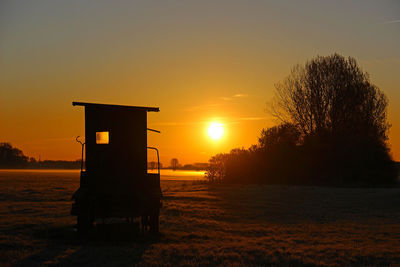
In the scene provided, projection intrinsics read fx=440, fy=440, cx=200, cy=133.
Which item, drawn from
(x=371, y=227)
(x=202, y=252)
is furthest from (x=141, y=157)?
(x=371, y=227)

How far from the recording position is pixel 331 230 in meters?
17.6

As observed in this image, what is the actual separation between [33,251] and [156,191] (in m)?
4.81

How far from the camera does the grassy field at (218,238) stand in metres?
12.0

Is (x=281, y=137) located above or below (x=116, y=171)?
above

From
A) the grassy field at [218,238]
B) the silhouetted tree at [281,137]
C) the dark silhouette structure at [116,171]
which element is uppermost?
the silhouetted tree at [281,137]

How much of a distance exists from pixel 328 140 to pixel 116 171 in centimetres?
3602

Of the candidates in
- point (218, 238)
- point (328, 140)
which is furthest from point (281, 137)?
point (218, 238)

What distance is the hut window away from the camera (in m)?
16.2

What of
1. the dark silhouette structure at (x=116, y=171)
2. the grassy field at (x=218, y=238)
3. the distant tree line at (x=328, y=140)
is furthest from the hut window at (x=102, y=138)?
the distant tree line at (x=328, y=140)

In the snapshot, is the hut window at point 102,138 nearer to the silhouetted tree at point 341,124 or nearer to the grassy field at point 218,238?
the grassy field at point 218,238

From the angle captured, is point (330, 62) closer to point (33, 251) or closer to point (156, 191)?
point (156, 191)

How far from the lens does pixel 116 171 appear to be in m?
16.3

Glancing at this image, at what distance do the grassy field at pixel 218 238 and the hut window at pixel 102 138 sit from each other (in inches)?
127

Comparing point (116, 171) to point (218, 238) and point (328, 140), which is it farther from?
point (328, 140)
